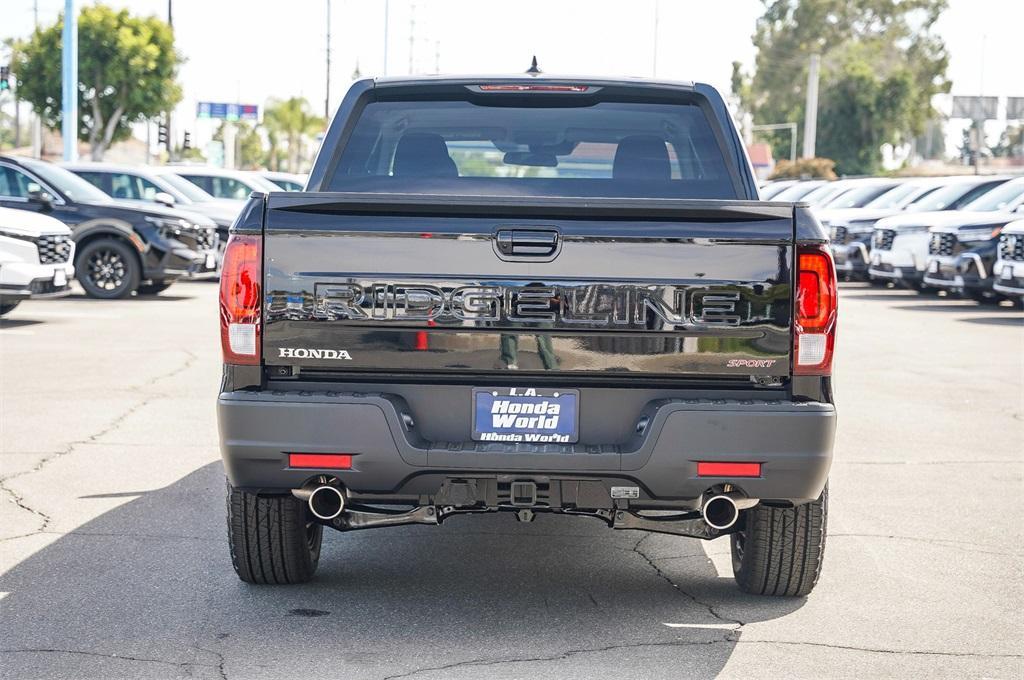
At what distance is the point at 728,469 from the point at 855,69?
84937mm

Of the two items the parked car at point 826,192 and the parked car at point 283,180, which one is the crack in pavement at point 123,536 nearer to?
the parked car at point 283,180

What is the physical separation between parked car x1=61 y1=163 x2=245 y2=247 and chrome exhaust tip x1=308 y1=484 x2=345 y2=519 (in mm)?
15501


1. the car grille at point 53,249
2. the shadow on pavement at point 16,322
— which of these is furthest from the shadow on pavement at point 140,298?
the car grille at point 53,249

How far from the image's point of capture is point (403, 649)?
15.3 feet

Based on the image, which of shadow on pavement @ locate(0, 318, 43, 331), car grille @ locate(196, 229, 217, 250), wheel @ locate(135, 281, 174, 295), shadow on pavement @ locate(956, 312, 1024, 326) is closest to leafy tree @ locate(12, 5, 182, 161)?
wheel @ locate(135, 281, 174, 295)

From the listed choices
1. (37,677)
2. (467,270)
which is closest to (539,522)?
(467,270)

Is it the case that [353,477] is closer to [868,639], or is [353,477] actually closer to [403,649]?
[403,649]

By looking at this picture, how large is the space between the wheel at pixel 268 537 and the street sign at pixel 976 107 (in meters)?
76.9

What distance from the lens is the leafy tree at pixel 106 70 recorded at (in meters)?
49.7

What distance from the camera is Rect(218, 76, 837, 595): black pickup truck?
4539 mm

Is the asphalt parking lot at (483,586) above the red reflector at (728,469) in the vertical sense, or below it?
below

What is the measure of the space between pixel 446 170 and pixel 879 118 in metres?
84.1

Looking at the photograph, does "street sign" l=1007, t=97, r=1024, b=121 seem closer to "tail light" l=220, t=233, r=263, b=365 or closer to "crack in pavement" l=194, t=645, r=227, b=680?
"tail light" l=220, t=233, r=263, b=365

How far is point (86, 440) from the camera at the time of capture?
8578mm
